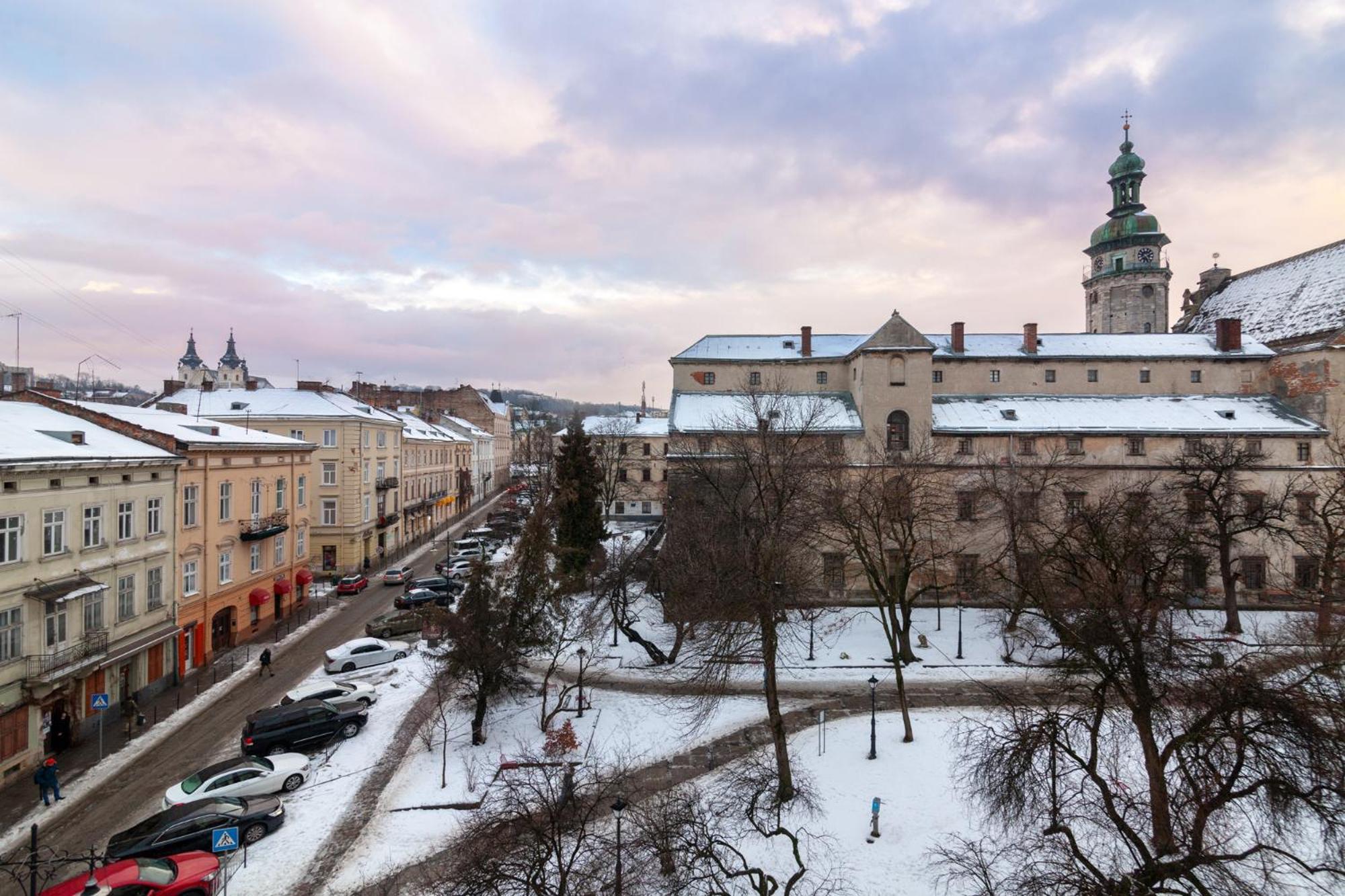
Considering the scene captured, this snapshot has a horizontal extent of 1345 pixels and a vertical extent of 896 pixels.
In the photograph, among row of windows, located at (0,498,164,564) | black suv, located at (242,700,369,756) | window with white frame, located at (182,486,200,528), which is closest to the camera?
row of windows, located at (0,498,164,564)

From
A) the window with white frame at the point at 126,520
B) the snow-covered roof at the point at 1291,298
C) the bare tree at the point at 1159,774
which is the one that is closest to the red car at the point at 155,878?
the window with white frame at the point at 126,520

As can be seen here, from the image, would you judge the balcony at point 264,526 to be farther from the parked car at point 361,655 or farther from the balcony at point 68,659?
the balcony at point 68,659

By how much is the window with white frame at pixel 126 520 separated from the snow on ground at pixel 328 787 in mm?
7233

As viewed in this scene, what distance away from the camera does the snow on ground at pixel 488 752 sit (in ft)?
46.2

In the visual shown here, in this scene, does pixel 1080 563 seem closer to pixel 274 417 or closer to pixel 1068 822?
pixel 1068 822

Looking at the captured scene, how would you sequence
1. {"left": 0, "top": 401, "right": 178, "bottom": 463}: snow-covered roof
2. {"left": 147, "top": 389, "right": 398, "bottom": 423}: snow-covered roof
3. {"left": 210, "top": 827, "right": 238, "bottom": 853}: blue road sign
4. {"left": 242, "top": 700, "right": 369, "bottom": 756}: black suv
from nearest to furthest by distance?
{"left": 210, "top": 827, "right": 238, "bottom": 853}: blue road sign, {"left": 0, "top": 401, "right": 178, "bottom": 463}: snow-covered roof, {"left": 242, "top": 700, "right": 369, "bottom": 756}: black suv, {"left": 147, "top": 389, "right": 398, "bottom": 423}: snow-covered roof

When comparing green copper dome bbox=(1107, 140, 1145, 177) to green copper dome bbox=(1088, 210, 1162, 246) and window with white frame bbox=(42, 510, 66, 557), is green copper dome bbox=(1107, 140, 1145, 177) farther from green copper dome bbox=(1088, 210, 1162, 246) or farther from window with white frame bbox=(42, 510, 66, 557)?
window with white frame bbox=(42, 510, 66, 557)

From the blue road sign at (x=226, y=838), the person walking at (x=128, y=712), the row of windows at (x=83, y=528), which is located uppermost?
the row of windows at (x=83, y=528)

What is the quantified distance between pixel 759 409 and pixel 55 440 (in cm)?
2668

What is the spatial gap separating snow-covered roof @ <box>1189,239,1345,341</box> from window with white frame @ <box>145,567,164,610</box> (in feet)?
178

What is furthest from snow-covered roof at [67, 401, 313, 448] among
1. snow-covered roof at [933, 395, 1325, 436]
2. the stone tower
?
the stone tower

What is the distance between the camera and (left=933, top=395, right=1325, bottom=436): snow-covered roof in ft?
111

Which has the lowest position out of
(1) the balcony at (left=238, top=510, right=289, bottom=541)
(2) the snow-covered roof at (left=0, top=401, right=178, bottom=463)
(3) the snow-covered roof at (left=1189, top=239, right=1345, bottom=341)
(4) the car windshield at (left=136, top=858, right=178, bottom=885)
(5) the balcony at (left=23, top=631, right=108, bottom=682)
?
(4) the car windshield at (left=136, top=858, right=178, bottom=885)

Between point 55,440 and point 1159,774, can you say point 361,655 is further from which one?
point 1159,774
